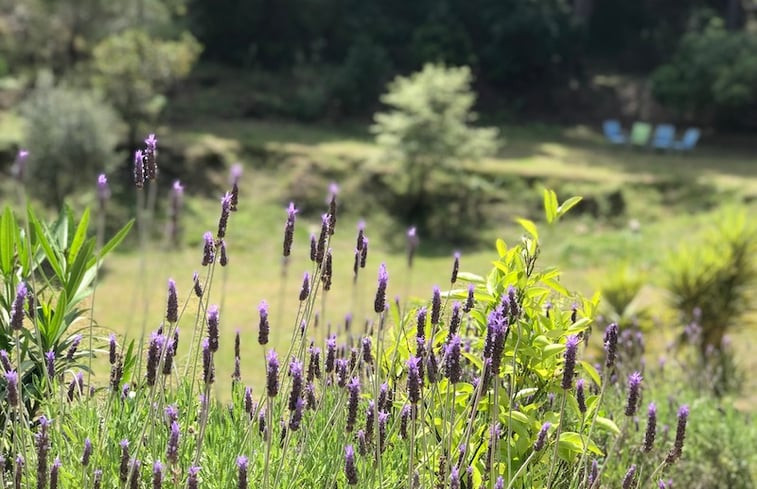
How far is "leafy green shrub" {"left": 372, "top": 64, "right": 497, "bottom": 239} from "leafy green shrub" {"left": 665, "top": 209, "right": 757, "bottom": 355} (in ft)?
32.4

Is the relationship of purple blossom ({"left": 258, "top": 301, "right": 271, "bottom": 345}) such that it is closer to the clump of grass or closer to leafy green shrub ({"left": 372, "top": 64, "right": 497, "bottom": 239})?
the clump of grass

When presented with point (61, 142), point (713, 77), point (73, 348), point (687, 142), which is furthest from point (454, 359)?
point (713, 77)

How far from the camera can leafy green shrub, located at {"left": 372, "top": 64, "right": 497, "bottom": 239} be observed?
1838 cm

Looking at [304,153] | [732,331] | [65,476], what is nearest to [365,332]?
[65,476]

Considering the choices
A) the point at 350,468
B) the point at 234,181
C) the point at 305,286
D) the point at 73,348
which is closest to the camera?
the point at 350,468

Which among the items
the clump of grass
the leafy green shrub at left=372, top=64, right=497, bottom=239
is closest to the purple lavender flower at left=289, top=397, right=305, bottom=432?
the clump of grass

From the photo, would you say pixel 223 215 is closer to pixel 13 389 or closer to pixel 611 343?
pixel 13 389

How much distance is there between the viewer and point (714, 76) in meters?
22.9

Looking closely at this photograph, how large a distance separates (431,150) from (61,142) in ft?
24.9

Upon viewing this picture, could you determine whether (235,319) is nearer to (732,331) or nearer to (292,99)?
(732,331)

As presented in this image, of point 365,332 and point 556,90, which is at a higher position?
point 556,90

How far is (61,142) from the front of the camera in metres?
16.2

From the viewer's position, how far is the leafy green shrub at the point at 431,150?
18375 millimetres

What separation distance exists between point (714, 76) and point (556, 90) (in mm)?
5432
